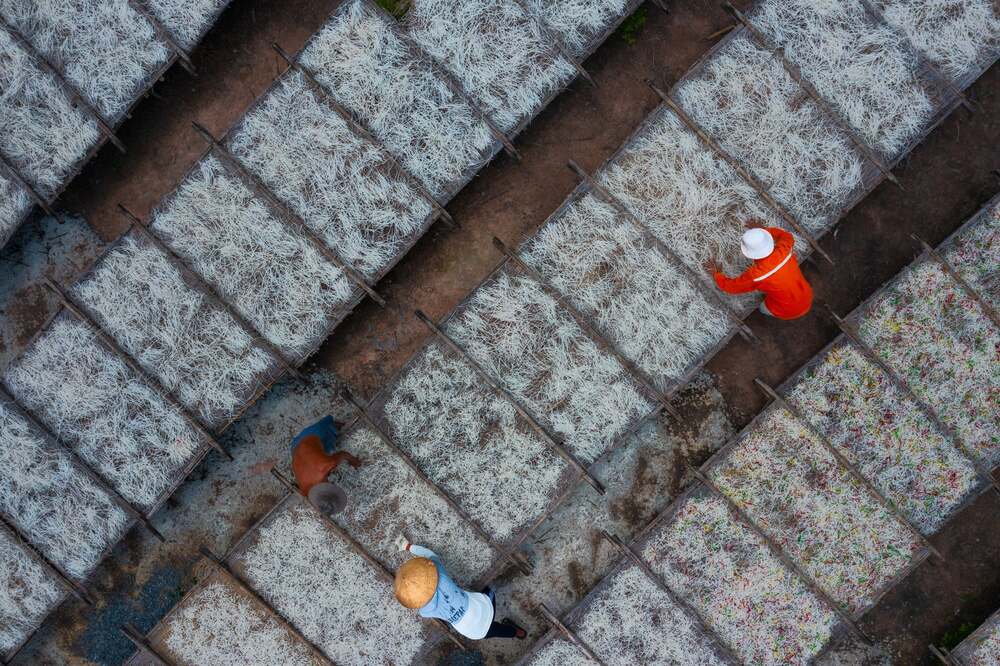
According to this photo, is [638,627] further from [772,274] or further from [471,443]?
[772,274]

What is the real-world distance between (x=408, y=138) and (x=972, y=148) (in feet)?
19.5

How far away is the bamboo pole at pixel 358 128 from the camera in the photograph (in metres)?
6.23

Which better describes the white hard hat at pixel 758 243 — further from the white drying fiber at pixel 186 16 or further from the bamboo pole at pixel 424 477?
the white drying fiber at pixel 186 16

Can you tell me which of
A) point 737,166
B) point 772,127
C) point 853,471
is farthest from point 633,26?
point 853,471

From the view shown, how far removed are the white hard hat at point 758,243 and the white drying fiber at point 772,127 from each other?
89 centimetres

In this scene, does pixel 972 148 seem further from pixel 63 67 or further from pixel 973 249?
pixel 63 67

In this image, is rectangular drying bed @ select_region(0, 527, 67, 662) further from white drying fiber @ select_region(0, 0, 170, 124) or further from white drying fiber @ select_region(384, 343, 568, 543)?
white drying fiber @ select_region(0, 0, 170, 124)

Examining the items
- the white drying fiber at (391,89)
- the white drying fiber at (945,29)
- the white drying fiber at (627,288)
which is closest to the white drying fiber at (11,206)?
the white drying fiber at (391,89)

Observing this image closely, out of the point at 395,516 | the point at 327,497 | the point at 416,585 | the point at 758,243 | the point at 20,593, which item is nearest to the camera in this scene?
the point at 758,243

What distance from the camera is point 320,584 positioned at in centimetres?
656

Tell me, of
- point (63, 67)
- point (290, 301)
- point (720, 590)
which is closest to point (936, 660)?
point (720, 590)

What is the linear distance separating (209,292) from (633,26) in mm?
5134

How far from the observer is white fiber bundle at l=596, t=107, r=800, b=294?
629 cm

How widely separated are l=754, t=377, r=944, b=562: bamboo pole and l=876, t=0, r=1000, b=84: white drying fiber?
11.7 feet
